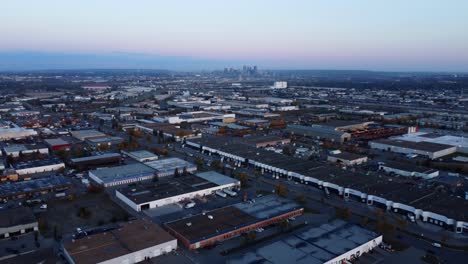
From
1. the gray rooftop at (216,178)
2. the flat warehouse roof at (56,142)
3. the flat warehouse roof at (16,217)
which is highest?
the gray rooftop at (216,178)

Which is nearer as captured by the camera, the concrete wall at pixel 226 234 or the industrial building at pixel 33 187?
the concrete wall at pixel 226 234

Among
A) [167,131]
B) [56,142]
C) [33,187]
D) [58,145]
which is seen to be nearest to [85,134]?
[56,142]

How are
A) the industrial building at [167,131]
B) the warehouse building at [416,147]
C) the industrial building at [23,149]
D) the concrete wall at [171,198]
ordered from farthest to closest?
the industrial building at [167,131], the warehouse building at [416,147], the industrial building at [23,149], the concrete wall at [171,198]

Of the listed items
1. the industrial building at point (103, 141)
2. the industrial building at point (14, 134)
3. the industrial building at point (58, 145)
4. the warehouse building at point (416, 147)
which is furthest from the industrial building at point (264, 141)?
the industrial building at point (14, 134)

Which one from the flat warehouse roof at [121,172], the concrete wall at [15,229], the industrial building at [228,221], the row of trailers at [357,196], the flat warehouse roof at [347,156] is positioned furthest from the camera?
the flat warehouse roof at [347,156]

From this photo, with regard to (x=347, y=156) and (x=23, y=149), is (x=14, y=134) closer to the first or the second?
(x=23, y=149)

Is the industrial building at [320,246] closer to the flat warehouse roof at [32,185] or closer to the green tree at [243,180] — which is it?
the green tree at [243,180]

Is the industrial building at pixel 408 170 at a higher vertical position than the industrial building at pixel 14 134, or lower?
higher

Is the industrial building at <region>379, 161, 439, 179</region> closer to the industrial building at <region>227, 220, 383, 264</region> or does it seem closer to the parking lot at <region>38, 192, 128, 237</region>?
the industrial building at <region>227, 220, 383, 264</region>
